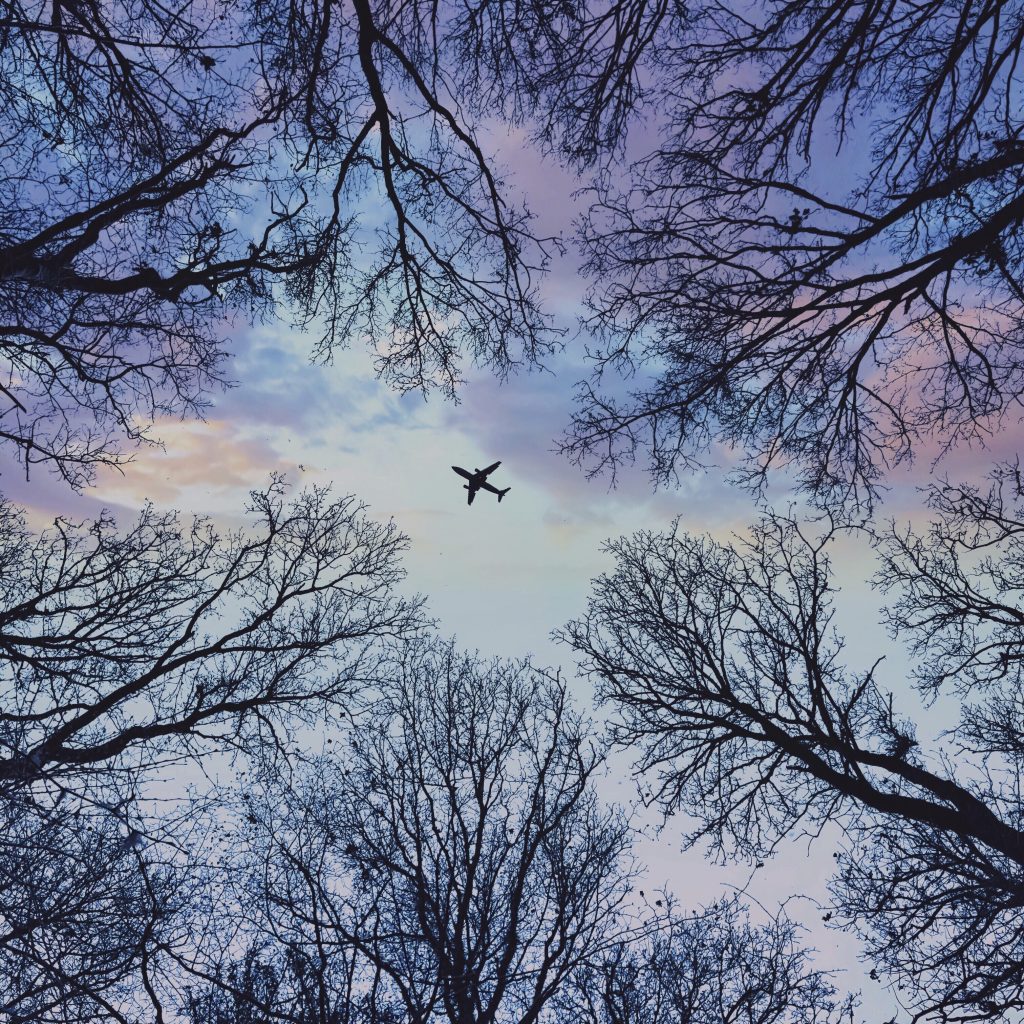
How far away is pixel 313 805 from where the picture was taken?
9672 mm

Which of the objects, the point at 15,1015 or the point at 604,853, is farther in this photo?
the point at 604,853

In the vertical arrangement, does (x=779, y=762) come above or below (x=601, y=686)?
below

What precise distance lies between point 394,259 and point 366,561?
5.96 meters

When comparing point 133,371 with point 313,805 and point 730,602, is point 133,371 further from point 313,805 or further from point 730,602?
point 730,602

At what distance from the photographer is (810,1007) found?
834 centimetres

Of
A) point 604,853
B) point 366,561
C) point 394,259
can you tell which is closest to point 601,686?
point 604,853

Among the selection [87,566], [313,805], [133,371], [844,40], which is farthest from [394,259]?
[313,805]

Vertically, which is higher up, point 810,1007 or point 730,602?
point 730,602

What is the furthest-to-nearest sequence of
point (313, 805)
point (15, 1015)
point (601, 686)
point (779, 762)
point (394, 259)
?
1. point (601, 686)
2. point (313, 805)
3. point (779, 762)
4. point (394, 259)
5. point (15, 1015)

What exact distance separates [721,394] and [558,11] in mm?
3573

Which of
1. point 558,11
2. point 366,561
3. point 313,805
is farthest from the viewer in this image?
point 366,561

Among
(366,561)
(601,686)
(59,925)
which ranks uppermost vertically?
(366,561)

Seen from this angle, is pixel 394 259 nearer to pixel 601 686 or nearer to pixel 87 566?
pixel 87 566

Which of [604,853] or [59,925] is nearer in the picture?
[59,925]
